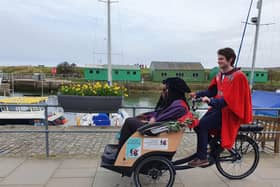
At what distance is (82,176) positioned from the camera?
346cm

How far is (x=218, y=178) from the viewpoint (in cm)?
346

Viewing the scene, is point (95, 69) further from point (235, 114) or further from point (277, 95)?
point (235, 114)

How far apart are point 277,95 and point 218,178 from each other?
10387 millimetres

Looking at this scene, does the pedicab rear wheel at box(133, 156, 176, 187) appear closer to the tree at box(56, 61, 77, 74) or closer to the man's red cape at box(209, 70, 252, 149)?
the man's red cape at box(209, 70, 252, 149)

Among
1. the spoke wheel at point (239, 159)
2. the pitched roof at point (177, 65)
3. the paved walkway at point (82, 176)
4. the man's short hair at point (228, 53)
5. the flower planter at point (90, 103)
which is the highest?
the pitched roof at point (177, 65)

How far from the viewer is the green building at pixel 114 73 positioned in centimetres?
3678

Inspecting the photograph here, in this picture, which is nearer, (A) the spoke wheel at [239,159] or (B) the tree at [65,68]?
(A) the spoke wheel at [239,159]

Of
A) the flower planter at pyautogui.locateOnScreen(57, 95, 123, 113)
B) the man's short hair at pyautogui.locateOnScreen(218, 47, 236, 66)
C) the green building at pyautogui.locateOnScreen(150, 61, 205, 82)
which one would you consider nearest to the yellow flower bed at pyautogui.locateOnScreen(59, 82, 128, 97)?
the flower planter at pyautogui.locateOnScreen(57, 95, 123, 113)

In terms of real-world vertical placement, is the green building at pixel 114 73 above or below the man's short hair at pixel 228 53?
above

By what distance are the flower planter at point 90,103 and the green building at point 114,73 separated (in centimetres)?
3226

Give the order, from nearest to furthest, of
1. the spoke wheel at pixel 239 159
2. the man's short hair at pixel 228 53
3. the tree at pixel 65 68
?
the man's short hair at pixel 228 53 → the spoke wheel at pixel 239 159 → the tree at pixel 65 68

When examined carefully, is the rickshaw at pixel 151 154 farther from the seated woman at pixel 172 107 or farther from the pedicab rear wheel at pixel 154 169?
the seated woman at pixel 172 107

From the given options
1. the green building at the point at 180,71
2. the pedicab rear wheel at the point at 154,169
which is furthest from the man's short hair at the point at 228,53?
the green building at the point at 180,71

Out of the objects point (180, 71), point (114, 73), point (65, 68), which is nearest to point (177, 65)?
point (180, 71)
